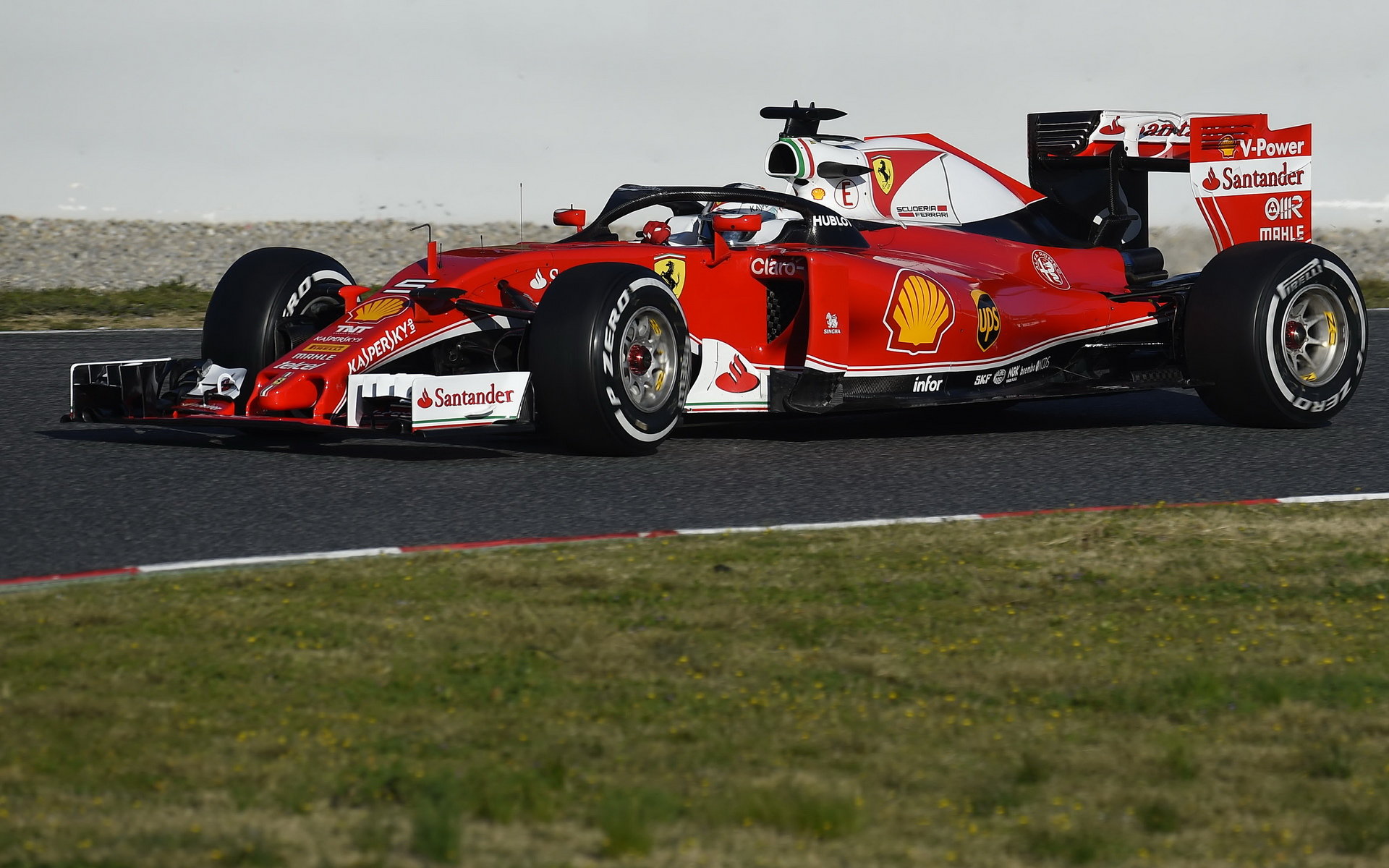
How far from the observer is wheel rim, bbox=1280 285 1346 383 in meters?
8.16

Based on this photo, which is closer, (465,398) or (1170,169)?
(465,398)

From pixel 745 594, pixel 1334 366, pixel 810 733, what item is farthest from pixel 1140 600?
pixel 1334 366

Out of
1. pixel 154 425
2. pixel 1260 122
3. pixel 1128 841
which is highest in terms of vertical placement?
pixel 1260 122

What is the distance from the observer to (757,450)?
24.5 feet

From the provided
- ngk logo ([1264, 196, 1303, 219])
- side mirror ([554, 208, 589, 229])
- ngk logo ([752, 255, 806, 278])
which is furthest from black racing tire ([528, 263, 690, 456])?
ngk logo ([1264, 196, 1303, 219])

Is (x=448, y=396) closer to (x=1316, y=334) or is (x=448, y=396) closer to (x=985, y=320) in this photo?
(x=985, y=320)

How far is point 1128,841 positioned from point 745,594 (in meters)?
1.80

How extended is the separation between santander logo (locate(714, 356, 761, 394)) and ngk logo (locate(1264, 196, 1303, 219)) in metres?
3.05

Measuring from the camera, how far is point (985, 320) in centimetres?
796

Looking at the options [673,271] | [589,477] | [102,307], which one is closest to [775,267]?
[673,271]

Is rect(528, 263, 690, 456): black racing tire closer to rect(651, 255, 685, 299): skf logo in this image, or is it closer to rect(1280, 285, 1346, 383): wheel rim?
rect(651, 255, 685, 299): skf logo

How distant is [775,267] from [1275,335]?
224 cm

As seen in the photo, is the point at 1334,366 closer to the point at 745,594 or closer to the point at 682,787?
the point at 745,594

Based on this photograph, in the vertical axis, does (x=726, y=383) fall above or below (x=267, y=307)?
below
